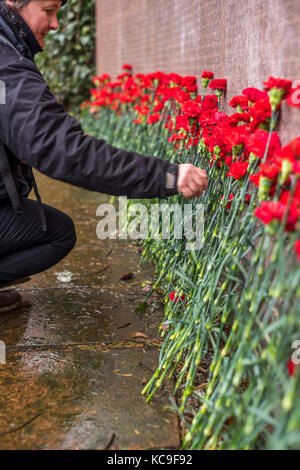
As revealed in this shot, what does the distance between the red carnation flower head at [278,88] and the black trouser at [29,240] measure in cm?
118

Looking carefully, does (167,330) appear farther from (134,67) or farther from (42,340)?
(134,67)

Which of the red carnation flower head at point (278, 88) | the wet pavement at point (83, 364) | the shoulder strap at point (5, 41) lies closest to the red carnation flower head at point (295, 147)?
the red carnation flower head at point (278, 88)

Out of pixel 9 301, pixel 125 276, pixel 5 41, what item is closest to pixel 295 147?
pixel 5 41

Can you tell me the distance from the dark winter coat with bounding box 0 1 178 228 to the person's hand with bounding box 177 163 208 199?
0.02m

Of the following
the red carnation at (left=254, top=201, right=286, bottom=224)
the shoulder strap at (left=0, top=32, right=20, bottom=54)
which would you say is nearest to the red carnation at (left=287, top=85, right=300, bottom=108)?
the red carnation at (left=254, top=201, right=286, bottom=224)

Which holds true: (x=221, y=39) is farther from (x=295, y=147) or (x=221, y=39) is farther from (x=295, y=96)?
(x=295, y=147)

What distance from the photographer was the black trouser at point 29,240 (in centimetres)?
220

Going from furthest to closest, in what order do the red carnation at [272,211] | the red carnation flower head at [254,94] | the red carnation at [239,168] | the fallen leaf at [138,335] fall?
the fallen leaf at [138,335] < the red carnation flower head at [254,94] < the red carnation at [239,168] < the red carnation at [272,211]

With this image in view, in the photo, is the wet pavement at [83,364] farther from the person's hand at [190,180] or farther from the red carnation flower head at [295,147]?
the red carnation flower head at [295,147]

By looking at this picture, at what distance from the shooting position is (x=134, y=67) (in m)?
5.57
